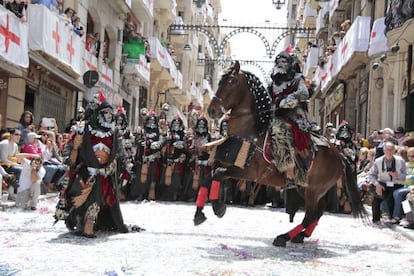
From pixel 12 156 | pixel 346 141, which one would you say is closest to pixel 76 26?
pixel 12 156

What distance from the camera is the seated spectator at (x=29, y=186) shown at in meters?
11.9

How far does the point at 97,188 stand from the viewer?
859cm

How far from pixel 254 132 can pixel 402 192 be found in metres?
4.39

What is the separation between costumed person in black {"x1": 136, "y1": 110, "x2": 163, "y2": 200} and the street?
165 inches

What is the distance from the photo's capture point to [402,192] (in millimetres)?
11562

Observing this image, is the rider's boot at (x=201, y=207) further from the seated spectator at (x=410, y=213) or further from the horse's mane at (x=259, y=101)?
the seated spectator at (x=410, y=213)

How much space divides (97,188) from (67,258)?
190cm

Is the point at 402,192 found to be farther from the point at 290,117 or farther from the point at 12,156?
the point at 12,156

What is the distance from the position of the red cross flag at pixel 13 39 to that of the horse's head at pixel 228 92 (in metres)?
7.52

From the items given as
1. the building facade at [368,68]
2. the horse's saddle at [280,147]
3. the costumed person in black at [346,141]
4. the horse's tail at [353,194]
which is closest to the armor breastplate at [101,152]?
the horse's saddle at [280,147]

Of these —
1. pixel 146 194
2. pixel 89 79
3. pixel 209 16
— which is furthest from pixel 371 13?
pixel 209 16

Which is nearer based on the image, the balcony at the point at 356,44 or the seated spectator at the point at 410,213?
the seated spectator at the point at 410,213

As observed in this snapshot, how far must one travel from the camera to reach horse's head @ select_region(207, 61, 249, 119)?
8.51m

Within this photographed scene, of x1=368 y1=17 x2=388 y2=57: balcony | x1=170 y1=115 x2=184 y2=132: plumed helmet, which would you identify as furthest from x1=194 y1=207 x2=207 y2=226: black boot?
x1=368 y1=17 x2=388 y2=57: balcony
